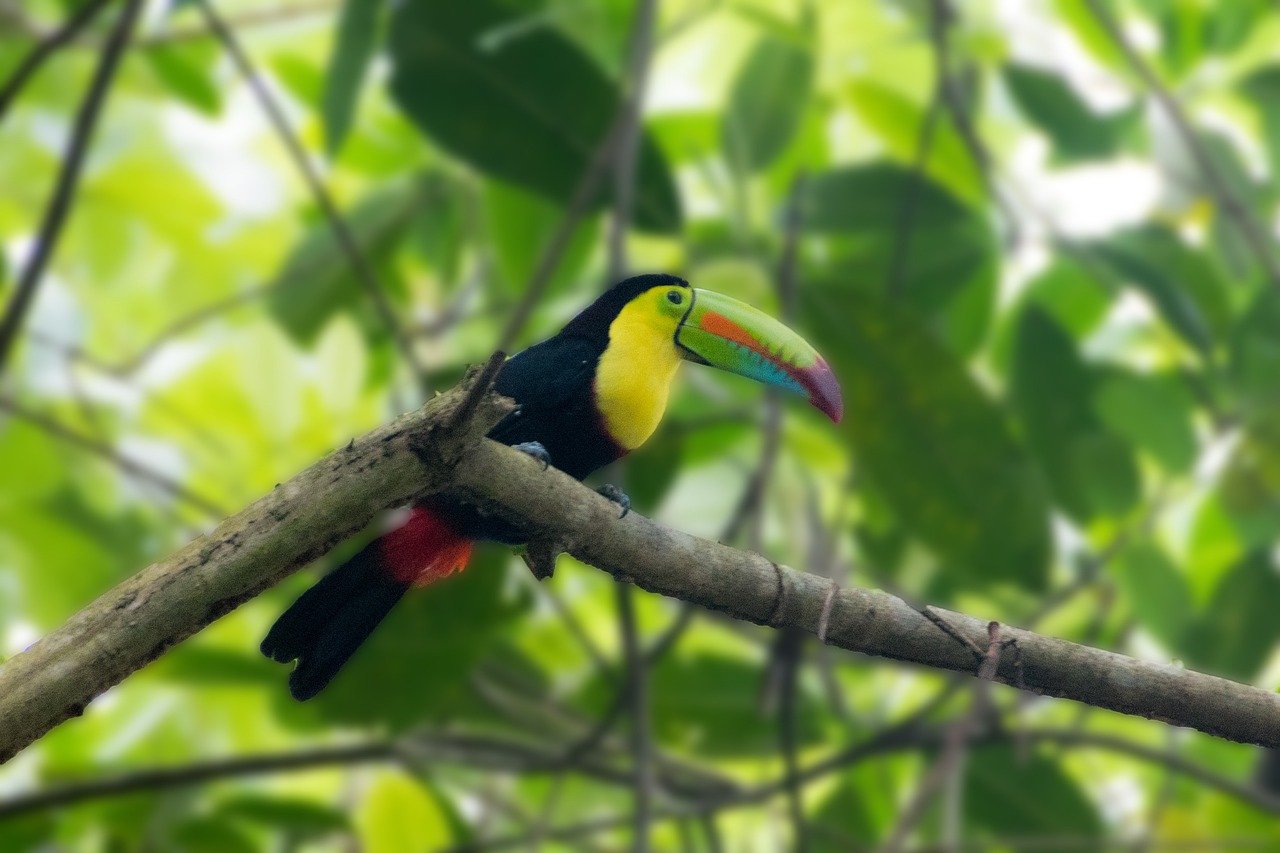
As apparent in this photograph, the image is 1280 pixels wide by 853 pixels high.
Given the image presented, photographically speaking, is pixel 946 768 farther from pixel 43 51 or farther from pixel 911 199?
pixel 43 51

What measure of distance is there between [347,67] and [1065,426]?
2.20 metres

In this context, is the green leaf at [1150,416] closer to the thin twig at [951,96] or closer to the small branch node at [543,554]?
the thin twig at [951,96]

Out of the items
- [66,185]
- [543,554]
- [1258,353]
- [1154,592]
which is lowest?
[1154,592]

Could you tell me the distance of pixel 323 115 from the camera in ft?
12.0

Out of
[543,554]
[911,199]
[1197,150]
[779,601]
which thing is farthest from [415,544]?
[1197,150]

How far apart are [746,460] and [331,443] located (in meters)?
1.47

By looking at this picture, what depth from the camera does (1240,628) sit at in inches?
152

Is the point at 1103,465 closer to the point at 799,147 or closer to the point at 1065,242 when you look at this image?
the point at 1065,242

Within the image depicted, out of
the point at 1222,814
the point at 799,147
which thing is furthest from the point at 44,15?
the point at 1222,814

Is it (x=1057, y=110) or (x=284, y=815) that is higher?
(x=1057, y=110)

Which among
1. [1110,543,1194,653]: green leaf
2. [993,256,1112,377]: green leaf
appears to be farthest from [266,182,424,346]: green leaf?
[1110,543,1194,653]: green leaf

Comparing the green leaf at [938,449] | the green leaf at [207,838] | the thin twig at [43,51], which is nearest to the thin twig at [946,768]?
the green leaf at [938,449]

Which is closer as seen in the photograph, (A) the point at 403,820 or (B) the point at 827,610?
(B) the point at 827,610

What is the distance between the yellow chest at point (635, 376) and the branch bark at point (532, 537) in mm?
531
